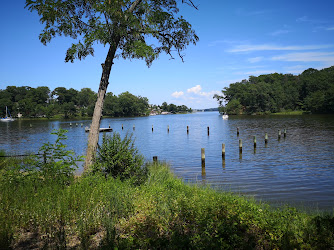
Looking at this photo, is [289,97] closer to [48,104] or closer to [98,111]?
[98,111]

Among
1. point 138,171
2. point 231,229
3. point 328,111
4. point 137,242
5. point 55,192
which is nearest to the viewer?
point 137,242

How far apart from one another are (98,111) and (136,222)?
621 cm

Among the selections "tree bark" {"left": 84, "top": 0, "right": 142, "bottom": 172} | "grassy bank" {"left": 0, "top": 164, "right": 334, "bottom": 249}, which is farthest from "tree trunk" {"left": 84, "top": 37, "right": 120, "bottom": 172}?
"grassy bank" {"left": 0, "top": 164, "right": 334, "bottom": 249}

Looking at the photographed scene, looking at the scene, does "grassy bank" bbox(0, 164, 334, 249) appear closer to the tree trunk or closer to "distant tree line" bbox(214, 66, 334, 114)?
the tree trunk

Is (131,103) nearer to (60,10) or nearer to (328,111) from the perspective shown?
(328,111)

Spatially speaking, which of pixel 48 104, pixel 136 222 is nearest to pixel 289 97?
pixel 136 222

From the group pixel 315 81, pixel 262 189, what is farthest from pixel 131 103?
pixel 262 189

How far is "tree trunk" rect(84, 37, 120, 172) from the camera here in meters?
10.8

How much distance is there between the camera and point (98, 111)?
36.7 ft

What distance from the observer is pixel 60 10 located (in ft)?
35.7

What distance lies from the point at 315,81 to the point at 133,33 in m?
134

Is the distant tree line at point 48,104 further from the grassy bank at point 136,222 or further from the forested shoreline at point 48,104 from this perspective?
the grassy bank at point 136,222

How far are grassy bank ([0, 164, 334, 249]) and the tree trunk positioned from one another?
273 cm

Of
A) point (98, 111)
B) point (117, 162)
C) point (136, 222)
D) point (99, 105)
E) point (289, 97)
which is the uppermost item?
point (289, 97)
